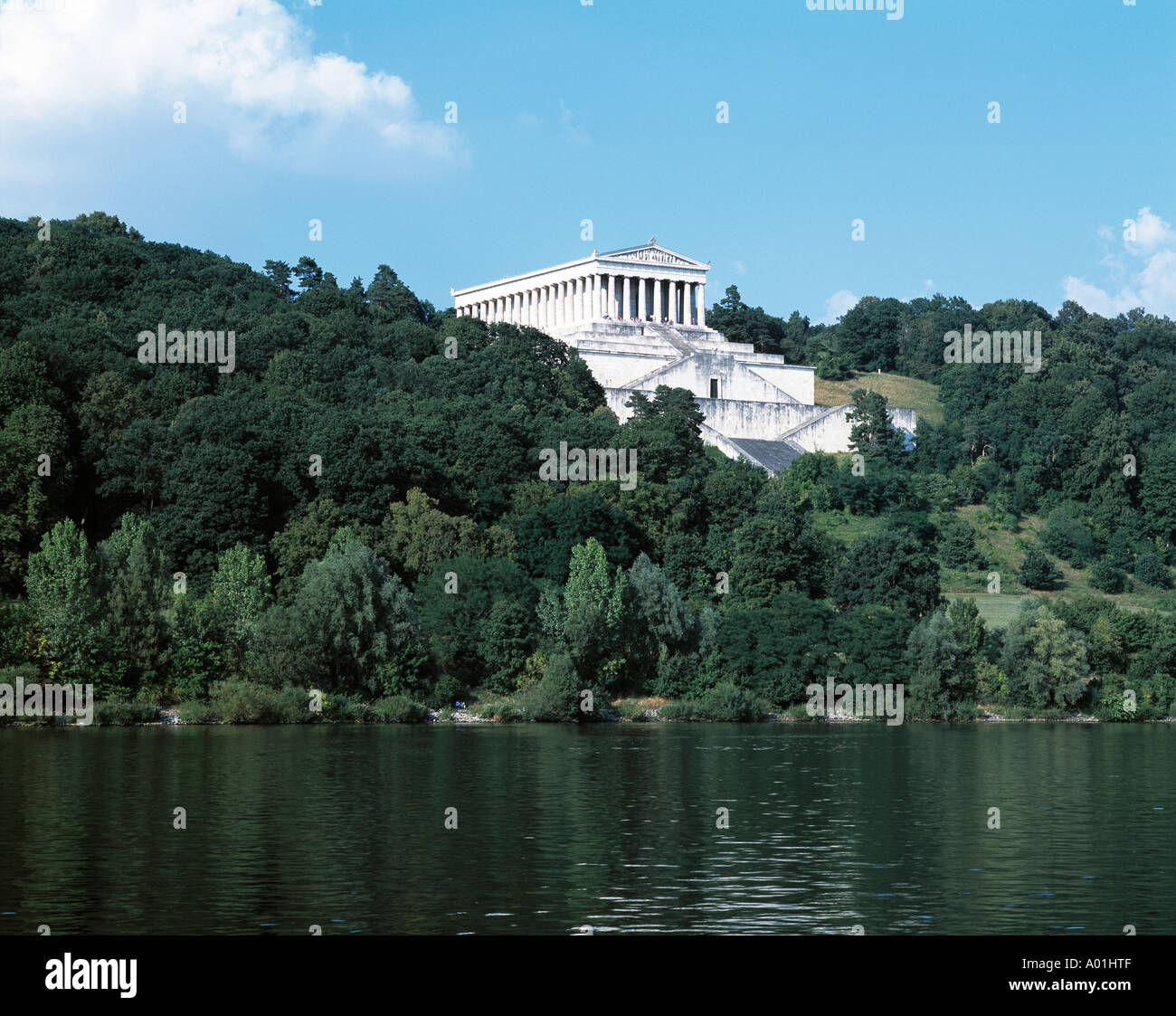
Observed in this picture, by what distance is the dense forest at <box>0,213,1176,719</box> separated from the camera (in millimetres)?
59094

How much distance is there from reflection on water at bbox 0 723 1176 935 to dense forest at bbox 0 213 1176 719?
10.3 metres

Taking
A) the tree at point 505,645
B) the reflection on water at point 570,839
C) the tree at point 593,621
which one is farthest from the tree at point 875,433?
the reflection on water at point 570,839

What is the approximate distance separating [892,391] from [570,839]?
116362mm

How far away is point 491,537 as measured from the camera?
7312cm

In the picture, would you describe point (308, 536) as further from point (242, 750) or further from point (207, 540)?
point (242, 750)

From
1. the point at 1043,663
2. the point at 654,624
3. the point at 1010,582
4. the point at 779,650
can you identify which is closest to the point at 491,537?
the point at 654,624

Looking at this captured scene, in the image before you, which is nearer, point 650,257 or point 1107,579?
point 1107,579

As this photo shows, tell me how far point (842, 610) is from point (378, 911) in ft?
184

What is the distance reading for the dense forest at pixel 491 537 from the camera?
5909 cm

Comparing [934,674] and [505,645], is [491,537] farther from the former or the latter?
[934,674]

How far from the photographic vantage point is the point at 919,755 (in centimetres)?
4784

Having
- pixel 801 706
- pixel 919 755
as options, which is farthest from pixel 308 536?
pixel 919 755

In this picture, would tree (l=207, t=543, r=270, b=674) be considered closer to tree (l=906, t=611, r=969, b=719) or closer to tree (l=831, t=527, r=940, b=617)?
tree (l=906, t=611, r=969, b=719)

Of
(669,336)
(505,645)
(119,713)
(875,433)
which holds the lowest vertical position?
(119,713)
